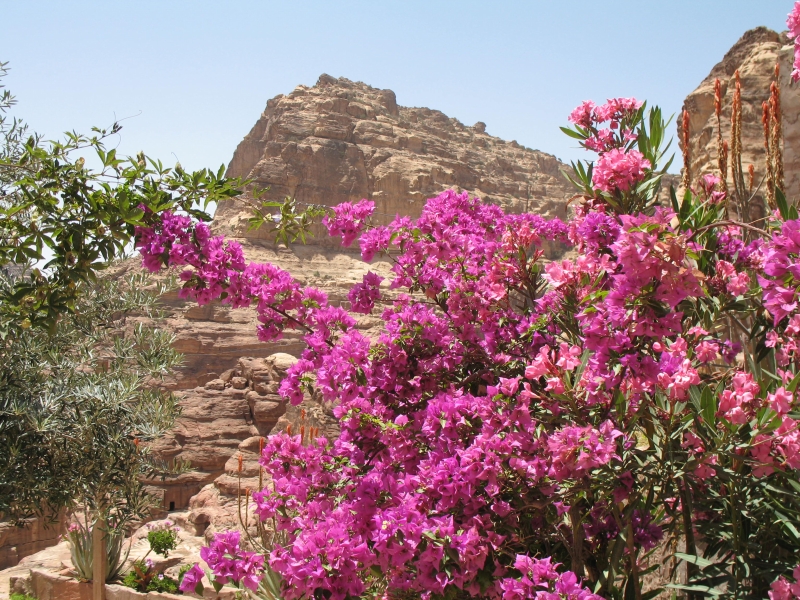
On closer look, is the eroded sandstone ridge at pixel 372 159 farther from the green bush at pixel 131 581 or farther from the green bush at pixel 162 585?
the green bush at pixel 162 585

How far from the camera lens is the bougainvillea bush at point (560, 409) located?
223 centimetres

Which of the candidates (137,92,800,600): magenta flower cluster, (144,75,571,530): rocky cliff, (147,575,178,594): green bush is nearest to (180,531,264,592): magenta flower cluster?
(137,92,800,600): magenta flower cluster

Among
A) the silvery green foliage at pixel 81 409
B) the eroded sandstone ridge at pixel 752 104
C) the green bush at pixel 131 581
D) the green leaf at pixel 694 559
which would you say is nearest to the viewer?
the green leaf at pixel 694 559

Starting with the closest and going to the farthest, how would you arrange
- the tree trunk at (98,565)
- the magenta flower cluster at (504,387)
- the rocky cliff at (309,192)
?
the magenta flower cluster at (504,387) → the tree trunk at (98,565) → the rocky cliff at (309,192)

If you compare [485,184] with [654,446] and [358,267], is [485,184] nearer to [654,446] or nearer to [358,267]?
[358,267]

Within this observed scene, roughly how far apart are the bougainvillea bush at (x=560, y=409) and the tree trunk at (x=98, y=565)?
9.51 m

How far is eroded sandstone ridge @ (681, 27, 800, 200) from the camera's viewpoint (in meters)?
7.76

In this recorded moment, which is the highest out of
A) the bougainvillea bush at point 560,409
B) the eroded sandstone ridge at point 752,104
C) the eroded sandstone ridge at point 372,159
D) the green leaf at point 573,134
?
the eroded sandstone ridge at point 372,159

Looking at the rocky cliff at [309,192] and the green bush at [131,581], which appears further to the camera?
the rocky cliff at [309,192]

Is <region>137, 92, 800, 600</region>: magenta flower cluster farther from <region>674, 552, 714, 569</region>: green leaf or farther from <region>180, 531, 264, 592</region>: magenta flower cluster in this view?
<region>674, 552, 714, 569</region>: green leaf

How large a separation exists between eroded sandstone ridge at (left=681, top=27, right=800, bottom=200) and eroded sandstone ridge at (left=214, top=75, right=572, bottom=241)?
41.7 metres

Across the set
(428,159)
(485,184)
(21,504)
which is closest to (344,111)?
(428,159)

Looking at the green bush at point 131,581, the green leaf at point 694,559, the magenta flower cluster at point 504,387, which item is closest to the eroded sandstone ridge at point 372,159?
the green bush at point 131,581

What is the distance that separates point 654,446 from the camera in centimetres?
263
